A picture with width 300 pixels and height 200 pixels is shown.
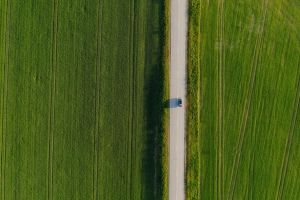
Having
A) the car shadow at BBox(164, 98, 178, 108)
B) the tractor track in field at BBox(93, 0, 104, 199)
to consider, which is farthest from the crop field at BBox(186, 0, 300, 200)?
the tractor track in field at BBox(93, 0, 104, 199)

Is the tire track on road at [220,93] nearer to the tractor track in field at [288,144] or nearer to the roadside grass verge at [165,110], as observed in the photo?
the roadside grass verge at [165,110]

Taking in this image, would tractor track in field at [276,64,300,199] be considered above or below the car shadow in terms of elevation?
below

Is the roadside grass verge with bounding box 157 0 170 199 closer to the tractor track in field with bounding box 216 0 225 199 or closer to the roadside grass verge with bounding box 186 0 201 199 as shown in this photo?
the roadside grass verge with bounding box 186 0 201 199

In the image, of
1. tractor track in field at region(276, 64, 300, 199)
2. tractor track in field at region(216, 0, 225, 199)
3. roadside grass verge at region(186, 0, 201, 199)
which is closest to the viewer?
roadside grass verge at region(186, 0, 201, 199)

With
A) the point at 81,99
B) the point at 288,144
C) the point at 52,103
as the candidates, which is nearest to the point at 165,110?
the point at 81,99

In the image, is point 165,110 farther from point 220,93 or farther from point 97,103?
point 97,103

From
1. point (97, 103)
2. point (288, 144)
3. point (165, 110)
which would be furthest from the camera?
point (288, 144)
